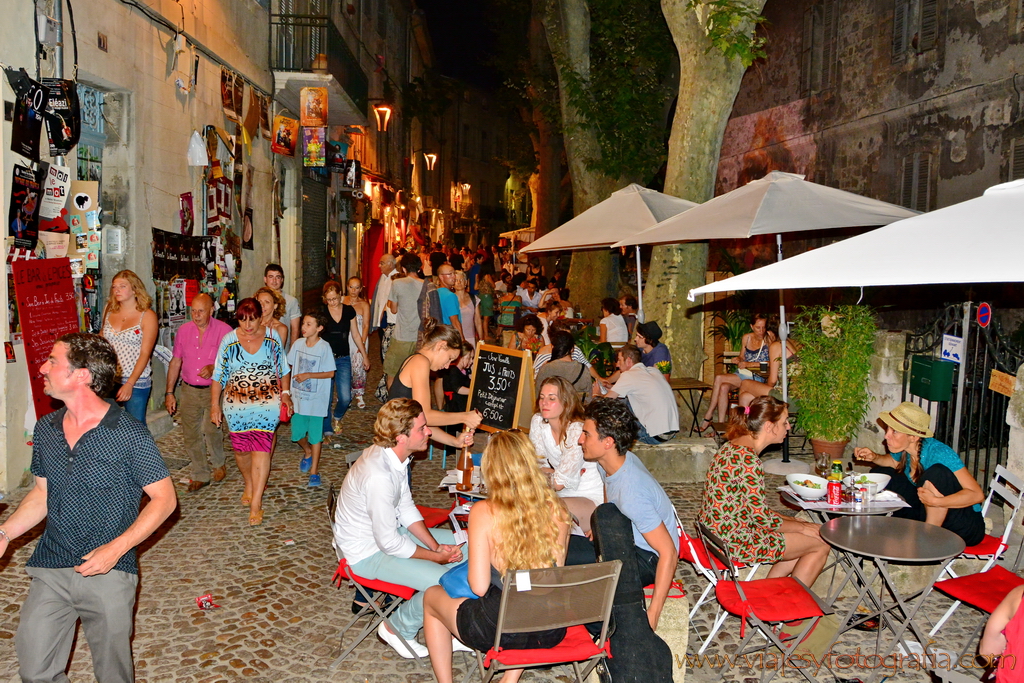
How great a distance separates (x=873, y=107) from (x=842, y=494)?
48.2ft

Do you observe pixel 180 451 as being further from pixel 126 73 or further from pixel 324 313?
pixel 126 73

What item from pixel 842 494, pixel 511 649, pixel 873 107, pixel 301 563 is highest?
pixel 873 107

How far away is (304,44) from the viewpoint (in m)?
15.5

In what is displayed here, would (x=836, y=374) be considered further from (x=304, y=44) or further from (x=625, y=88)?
(x=304, y=44)

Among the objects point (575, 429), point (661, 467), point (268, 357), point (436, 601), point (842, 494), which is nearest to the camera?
point (436, 601)

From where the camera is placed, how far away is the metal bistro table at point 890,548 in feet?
14.5

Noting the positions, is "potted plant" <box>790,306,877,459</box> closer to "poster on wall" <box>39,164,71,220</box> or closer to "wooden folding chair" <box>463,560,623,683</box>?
"wooden folding chair" <box>463,560,623,683</box>

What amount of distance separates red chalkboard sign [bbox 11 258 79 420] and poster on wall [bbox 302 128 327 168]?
8.61 meters

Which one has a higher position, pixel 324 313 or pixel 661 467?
pixel 324 313

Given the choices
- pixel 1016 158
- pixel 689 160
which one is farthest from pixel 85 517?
pixel 1016 158

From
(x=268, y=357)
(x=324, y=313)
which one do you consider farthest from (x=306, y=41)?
(x=268, y=357)

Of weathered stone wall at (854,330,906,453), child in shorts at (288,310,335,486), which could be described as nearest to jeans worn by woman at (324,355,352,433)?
child in shorts at (288,310,335,486)

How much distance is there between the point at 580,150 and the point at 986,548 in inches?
493

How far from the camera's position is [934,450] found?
545cm
